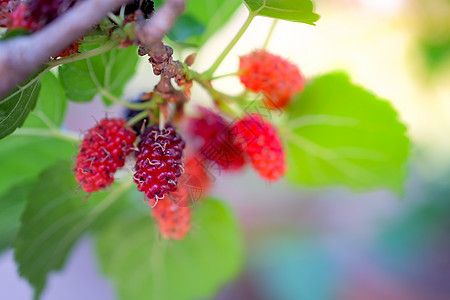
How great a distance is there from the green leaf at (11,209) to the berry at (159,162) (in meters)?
0.28

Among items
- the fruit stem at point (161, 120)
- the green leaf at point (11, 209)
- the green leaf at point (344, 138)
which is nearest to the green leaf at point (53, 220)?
the green leaf at point (11, 209)

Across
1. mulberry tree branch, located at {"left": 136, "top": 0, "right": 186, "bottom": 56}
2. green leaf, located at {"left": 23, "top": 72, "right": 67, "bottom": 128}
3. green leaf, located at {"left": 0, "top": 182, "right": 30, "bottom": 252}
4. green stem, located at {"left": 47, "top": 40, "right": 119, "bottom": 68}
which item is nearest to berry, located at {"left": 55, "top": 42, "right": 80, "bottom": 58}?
green stem, located at {"left": 47, "top": 40, "right": 119, "bottom": 68}

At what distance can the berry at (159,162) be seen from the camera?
1.47 feet

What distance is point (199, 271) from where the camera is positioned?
869 mm

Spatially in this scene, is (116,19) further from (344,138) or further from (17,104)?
(344,138)

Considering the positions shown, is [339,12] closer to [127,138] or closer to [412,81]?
[412,81]

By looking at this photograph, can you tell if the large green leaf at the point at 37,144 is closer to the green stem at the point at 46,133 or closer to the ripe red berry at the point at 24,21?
the green stem at the point at 46,133

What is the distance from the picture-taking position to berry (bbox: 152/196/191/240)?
56cm

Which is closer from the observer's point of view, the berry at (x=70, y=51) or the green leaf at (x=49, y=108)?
the berry at (x=70, y=51)

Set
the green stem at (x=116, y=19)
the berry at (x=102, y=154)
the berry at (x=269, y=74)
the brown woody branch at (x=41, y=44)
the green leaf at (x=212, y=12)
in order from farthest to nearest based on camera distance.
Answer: the green leaf at (x=212, y=12), the berry at (x=269, y=74), the berry at (x=102, y=154), the green stem at (x=116, y=19), the brown woody branch at (x=41, y=44)

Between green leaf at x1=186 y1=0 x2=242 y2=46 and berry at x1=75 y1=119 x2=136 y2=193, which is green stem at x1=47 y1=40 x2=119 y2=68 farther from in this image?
green leaf at x1=186 y1=0 x2=242 y2=46

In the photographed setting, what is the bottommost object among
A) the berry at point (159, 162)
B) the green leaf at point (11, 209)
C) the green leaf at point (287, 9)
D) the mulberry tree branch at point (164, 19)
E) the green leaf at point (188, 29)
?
the green leaf at point (11, 209)

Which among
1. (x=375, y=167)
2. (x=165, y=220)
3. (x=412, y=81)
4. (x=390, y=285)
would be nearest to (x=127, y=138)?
(x=165, y=220)

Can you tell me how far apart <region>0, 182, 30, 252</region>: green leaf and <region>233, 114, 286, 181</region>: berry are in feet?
1.14
